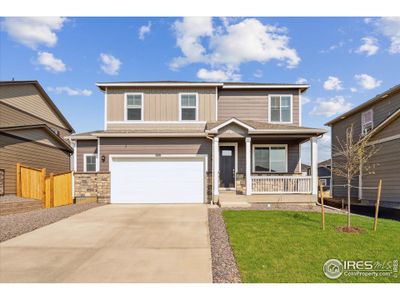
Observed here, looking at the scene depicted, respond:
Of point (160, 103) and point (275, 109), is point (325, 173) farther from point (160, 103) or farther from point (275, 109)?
point (160, 103)

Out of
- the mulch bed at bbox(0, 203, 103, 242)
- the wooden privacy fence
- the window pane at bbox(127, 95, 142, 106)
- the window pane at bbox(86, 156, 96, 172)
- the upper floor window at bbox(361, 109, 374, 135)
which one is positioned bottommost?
the mulch bed at bbox(0, 203, 103, 242)

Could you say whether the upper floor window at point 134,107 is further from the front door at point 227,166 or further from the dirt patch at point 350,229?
the dirt patch at point 350,229

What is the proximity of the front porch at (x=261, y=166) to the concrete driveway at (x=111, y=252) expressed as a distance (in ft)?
13.2

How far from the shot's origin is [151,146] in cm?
1327

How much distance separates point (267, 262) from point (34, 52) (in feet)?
34.2

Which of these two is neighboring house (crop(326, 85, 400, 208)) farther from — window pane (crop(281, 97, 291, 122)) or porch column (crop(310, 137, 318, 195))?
window pane (crop(281, 97, 291, 122))

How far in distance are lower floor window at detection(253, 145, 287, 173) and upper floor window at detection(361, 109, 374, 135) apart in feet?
20.6

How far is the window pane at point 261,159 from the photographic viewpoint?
13859 millimetres

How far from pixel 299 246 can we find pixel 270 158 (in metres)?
8.34

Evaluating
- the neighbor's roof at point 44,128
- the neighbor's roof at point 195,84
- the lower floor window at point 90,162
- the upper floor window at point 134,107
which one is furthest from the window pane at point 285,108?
the neighbor's roof at point 44,128

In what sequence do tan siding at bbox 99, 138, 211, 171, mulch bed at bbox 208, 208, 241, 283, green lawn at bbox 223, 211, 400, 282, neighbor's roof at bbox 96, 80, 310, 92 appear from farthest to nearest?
neighbor's roof at bbox 96, 80, 310, 92, tan siding at bbox 99, 138, 211, 171, green lawn at bbox 223, 211, 400, 282, mulch bed at bbox 208, 208, 241, 283

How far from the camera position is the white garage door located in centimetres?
1289

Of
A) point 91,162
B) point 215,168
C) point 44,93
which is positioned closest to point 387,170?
point 215,168

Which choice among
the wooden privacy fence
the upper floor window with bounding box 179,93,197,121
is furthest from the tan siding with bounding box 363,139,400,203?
the wooden privacy fence
